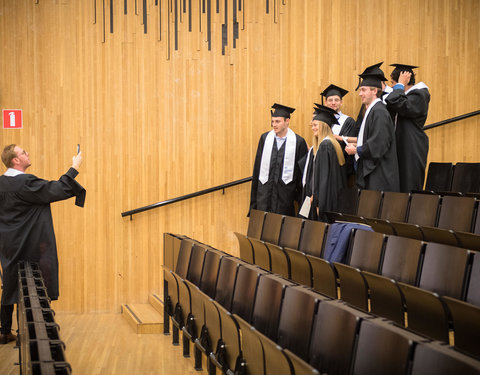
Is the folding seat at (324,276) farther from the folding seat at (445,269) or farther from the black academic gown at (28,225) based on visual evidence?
the black academic gown at (28,225)

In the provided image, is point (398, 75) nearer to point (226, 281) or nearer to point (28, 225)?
point (226, 281)

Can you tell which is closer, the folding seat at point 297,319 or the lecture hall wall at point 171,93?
the folding seat at point 297,319

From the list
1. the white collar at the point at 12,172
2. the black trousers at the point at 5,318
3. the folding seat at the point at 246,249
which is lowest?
the black trousers at the point at 5,318

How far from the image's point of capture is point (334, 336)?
3.34 feet

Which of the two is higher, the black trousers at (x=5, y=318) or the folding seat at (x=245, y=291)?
the folding seat at (x=245, y=291)

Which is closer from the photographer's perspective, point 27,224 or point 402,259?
point 402,259

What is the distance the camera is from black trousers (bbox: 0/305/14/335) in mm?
2207

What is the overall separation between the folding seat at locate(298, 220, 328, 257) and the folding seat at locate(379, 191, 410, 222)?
345 millimetres

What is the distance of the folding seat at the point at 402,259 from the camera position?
1402mm

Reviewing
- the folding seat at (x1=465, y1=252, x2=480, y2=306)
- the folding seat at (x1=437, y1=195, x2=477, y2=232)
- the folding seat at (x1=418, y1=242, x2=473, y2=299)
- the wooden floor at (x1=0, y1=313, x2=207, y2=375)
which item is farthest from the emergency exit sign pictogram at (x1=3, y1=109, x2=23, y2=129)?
the folding seat at (x1=465, y1=252, x2=480, y2=306)

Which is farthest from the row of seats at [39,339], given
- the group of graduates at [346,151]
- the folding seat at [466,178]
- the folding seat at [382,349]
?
the folding seat at [466,178]

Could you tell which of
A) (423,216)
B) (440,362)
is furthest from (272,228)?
(440,362)

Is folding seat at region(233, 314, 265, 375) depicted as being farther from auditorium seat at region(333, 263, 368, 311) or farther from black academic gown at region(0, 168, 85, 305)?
black academic gown at region(0, 168, 85, 305)

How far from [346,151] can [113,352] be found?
127cm
